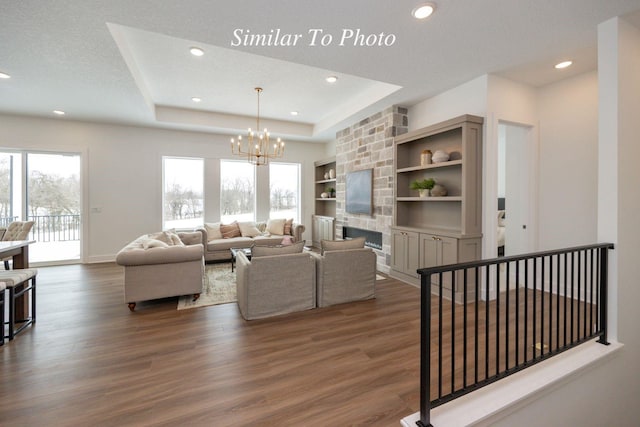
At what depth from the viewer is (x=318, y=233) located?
24.1 feet

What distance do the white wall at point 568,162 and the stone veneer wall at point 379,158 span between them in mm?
2009

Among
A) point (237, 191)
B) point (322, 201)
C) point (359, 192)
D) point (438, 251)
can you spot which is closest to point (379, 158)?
point (359, 192)

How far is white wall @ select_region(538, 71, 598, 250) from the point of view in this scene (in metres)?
3.48

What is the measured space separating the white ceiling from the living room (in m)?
0.24

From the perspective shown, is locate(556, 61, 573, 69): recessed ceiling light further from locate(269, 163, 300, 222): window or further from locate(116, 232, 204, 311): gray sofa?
locate(269, 163, 300, 222): window

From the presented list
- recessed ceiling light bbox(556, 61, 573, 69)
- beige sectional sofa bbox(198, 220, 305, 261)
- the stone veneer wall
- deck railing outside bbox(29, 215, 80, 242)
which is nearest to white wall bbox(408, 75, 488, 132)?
the stone veneer wall

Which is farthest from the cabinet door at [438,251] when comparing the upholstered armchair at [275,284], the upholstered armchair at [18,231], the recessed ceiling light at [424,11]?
the upholstered armchair at [18,231]

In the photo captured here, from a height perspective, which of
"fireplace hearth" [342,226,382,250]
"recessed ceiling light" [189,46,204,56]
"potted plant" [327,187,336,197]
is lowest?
"fireplace hearth" [342,226,382,250]

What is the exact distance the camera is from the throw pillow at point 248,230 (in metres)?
6.32

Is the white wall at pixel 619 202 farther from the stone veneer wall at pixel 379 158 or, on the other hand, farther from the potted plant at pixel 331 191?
the potted plant at pixel 331 191

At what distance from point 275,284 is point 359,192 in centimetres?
299

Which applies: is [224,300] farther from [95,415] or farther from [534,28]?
[534,28]

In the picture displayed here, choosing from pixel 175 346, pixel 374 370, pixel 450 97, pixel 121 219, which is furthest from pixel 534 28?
pixel 121 219

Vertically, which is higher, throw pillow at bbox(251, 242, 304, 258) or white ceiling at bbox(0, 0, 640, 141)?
white ceiling at bbox(0, 0, 640, 141)
